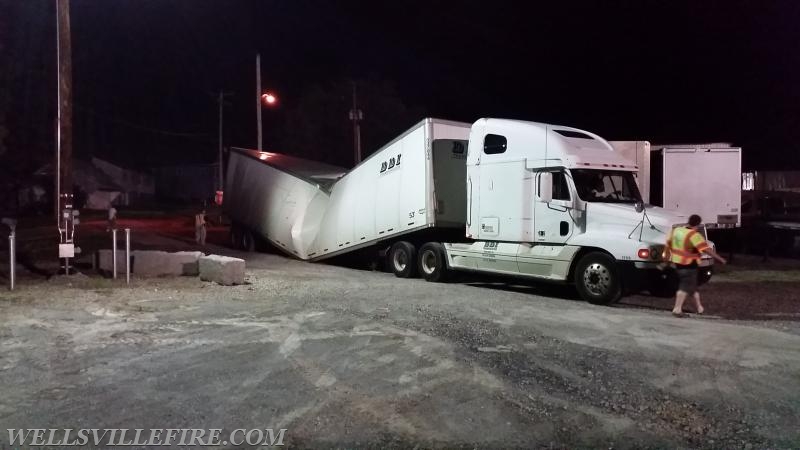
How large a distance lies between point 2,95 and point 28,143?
6930 millimetres

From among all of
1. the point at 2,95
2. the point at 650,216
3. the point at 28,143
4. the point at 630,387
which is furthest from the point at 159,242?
the point at 28,143

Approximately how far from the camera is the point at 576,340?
27.8ft

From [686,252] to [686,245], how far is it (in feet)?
0.35

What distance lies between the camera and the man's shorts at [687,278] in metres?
10.2

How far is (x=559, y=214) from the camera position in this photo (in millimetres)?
12156

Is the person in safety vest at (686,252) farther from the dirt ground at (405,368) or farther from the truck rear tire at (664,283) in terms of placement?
the dirt ground at (405,368)

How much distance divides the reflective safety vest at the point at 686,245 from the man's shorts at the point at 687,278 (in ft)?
0.34

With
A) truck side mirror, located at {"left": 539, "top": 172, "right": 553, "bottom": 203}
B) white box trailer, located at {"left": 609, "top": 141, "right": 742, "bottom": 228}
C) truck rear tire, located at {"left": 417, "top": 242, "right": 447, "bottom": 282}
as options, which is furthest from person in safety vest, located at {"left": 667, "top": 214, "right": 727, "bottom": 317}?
white box trailer, located at {"left": 609, "top": 141, "right": 742, "bottom": 228}

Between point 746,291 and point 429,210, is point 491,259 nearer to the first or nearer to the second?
point 429,210

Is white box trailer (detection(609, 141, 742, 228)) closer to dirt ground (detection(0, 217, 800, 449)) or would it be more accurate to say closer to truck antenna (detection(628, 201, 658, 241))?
dirt ground (detection(0, 217, 800, 449))

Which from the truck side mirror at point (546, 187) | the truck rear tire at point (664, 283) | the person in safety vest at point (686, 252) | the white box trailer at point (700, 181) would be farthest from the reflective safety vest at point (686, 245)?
the white box trailer at point (700, 181)

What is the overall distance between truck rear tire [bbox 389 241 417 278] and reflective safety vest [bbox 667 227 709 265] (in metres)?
6.41

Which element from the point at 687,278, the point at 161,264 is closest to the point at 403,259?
the point at 161,264

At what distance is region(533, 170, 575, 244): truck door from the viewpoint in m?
12.0
